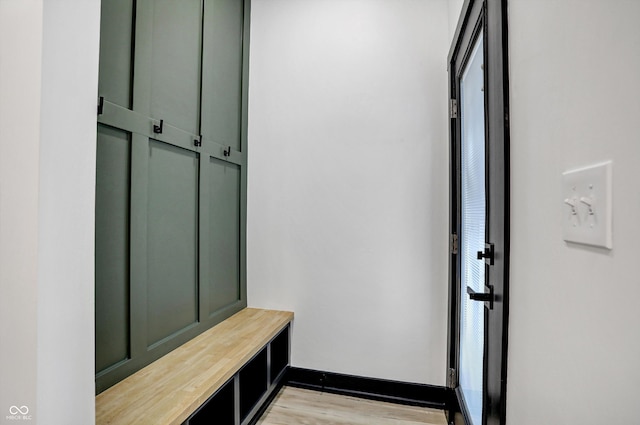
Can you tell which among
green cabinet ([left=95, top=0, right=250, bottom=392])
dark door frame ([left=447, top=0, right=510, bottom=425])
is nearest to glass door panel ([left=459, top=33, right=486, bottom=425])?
dark door frame ([left=447, top=0, right=510, bottom=425])

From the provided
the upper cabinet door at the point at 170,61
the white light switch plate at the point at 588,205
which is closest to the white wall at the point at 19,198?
the upper cabinet door at the point at 170,61

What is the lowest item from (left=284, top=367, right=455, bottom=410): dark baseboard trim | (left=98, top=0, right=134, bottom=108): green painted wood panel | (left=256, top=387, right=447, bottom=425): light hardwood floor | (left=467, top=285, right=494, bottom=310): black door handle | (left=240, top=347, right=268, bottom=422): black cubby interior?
(left=256, top=387, right=447, bottom=425): light hardwood floor

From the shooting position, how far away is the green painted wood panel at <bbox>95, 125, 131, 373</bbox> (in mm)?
1304

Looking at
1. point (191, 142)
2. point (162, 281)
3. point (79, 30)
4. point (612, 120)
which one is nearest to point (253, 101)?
point (191, 142)

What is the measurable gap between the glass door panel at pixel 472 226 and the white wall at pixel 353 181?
1.17ft

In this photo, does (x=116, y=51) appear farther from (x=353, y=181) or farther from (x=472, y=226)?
(x=472, y=226)

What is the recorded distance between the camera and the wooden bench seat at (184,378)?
119cm

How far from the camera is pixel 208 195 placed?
6.56 ft

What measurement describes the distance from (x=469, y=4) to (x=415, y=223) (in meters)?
1.19

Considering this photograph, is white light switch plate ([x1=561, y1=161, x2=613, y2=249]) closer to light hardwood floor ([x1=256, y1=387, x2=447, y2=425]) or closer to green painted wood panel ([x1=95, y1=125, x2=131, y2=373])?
green painted wood panel ([x1=95, y1=125, x2=131, y2=373])

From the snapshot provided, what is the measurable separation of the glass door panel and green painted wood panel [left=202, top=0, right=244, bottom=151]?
1407mm

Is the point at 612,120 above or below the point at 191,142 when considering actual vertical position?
below

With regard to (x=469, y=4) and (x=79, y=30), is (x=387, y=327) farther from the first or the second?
(x=79, y=30)

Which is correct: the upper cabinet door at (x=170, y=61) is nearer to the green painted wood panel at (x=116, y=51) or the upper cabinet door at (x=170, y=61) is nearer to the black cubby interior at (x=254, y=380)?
the green painted wood panel at (x=116, y=51)
